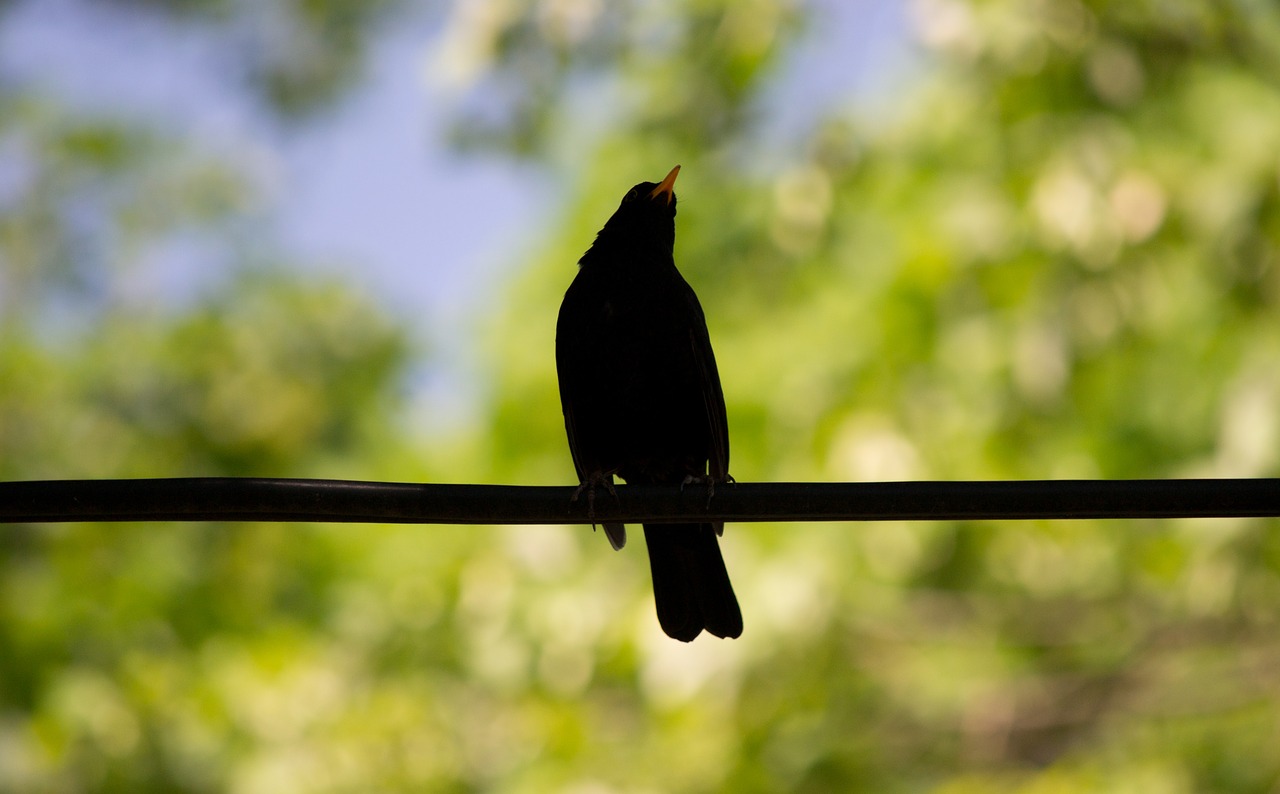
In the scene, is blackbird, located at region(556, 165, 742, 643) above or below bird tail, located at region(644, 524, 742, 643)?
above

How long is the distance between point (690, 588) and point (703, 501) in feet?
4.86

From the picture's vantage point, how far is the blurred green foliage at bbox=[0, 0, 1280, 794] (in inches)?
177

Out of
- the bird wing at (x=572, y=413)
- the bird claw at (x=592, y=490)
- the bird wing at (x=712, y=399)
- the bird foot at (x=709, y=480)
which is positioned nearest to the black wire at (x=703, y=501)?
the bird foot at (x=709, y=480)

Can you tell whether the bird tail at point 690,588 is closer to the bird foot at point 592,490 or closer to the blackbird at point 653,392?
the blackbird at point 653,392

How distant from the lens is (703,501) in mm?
1983

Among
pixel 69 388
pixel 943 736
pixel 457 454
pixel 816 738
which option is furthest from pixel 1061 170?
pixel 69 388

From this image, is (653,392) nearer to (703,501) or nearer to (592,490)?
(592,490)

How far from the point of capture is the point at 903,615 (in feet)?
20.9

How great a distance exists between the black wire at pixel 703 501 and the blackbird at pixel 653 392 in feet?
4.59

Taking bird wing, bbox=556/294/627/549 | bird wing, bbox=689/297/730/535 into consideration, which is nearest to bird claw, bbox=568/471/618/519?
bird wing, bbox=556/294/627/549

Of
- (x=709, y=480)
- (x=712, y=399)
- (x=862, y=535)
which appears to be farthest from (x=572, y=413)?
(x=862, y=535)

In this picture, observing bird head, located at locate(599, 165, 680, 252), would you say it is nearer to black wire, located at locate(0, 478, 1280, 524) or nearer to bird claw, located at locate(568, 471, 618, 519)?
bird claw, located at locate(568, 471, 618, 519)

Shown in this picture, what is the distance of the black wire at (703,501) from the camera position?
1889 millimetres

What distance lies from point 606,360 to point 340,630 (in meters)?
3.04
